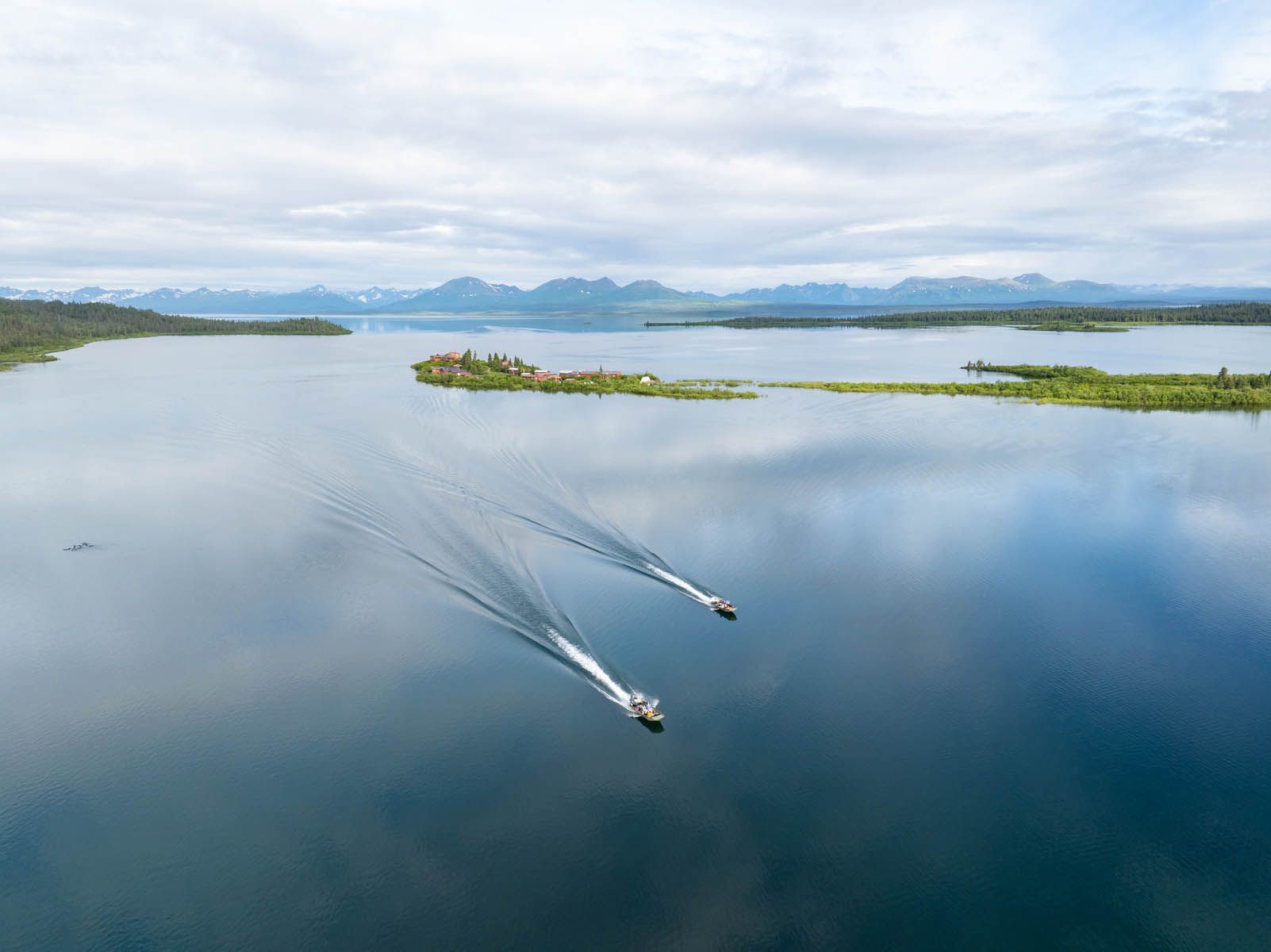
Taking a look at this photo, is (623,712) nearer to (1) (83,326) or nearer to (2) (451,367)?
(2) (451,367)

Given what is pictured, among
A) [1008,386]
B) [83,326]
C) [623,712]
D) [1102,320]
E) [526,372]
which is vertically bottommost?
[623,712]

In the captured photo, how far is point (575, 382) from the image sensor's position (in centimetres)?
6450

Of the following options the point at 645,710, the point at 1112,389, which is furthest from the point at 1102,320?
the point at 645,710

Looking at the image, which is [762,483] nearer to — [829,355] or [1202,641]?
[1202,641]

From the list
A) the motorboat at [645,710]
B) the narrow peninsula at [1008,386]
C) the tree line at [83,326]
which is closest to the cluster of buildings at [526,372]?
the narrow peninsula at [1008,386]

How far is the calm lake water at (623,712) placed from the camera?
11.3m

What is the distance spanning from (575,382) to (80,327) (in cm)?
12850

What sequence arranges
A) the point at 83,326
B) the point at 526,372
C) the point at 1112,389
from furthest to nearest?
the point at 83,326, the point at 526,372, the point at 1112,389

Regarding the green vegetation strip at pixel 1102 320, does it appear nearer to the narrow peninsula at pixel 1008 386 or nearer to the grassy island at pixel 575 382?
the narrow peninsula at pixel 1008 386

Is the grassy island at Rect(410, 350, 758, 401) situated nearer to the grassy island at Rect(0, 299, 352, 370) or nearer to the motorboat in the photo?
the motorboat

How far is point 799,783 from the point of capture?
13.7 metres

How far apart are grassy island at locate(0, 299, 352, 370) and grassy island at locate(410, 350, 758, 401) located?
60256 mm

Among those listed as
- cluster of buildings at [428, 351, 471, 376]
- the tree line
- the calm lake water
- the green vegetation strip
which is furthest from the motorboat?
the green vegetation strip

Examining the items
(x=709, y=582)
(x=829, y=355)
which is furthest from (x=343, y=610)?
(x=829, y=355)
